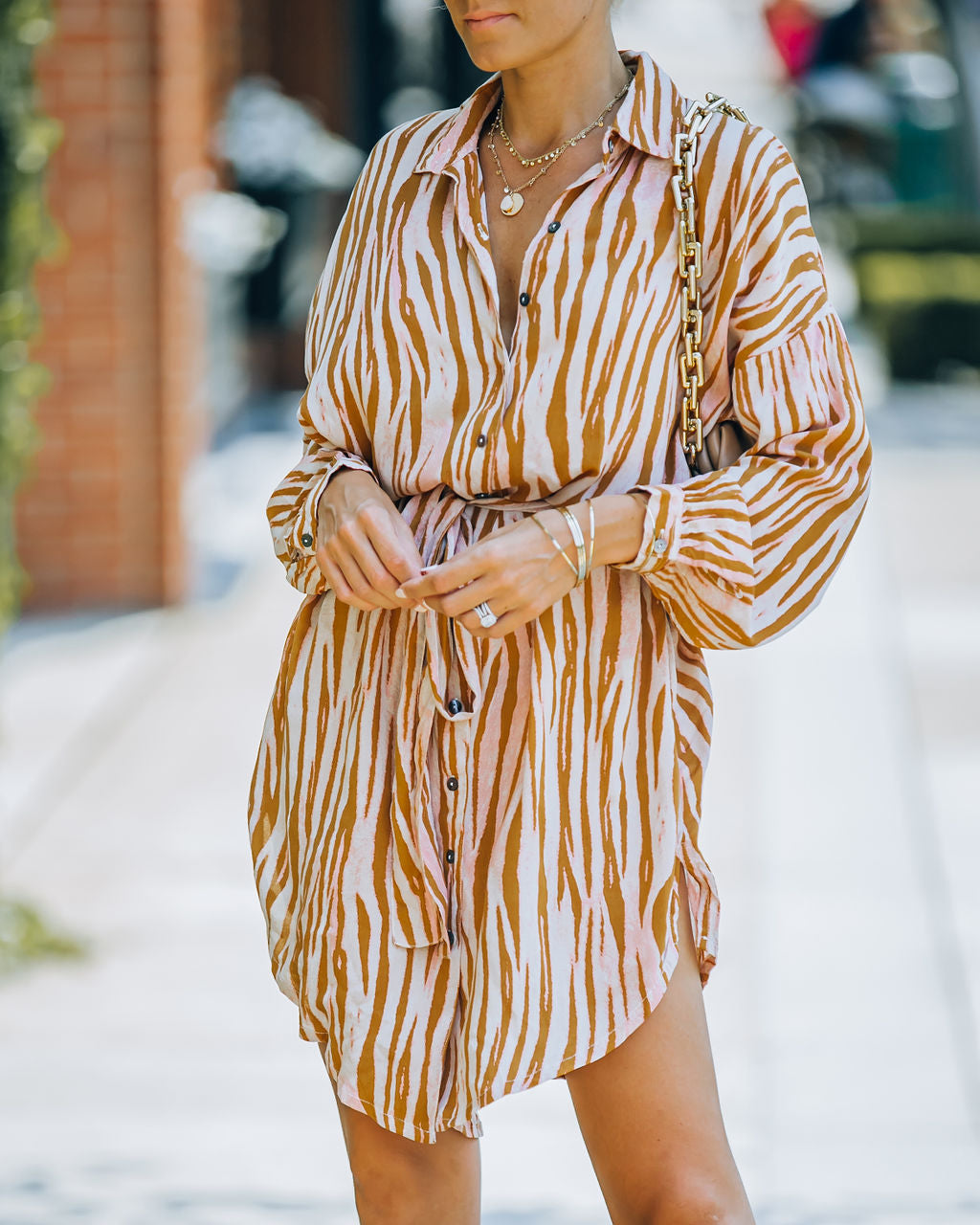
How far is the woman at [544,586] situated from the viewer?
2305mm

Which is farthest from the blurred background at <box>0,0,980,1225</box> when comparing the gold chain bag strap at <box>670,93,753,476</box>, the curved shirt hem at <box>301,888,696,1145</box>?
the curved shirt hem at <box>301,888,696,1145</box>

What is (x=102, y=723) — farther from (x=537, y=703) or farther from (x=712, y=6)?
(x=712, y=6)

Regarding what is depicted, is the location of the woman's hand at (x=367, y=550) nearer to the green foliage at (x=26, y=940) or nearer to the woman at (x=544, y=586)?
the woman at (x=544, y=586)

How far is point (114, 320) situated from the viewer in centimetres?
880

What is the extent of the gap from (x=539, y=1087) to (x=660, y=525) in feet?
9.35

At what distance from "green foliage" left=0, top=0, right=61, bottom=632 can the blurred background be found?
10 mm

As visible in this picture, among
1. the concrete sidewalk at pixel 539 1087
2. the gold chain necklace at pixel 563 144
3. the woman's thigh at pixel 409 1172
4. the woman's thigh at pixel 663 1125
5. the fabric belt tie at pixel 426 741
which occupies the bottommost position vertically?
the concrete sidewalk at pixel 539 1087

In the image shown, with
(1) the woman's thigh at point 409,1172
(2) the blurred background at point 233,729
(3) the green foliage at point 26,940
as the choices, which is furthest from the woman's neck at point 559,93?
(3) the green foliage at point 26,940

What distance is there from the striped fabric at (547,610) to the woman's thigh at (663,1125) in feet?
0.14

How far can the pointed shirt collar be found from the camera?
7.75ft

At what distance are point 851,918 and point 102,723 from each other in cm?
304

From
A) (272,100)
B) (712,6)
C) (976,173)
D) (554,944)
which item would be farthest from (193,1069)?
(712,6)

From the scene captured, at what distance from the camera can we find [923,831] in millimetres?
6473

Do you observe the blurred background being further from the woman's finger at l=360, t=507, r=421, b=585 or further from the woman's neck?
the woman's finger at l=360, t=507, r=421, b=585
